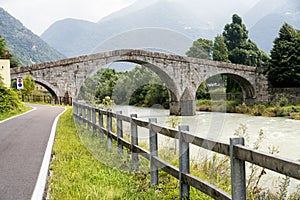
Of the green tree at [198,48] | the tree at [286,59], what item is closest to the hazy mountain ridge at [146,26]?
the green tree at [198,48]

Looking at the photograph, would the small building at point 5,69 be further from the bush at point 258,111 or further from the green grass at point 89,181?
the green grass at point 89,181

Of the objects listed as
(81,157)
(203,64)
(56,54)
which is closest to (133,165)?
(81,157)

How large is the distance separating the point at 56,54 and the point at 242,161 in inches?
6417

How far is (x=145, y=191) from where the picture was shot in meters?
4.75

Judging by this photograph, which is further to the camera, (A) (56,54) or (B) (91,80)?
(A) (56,54)

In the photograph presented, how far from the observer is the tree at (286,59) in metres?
32.1

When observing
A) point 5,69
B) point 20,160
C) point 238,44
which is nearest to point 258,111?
point 5,69

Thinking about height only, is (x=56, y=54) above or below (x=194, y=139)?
above

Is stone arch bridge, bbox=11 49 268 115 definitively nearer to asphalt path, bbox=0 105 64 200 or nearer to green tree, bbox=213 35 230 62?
green tree, bbox=213 35 230 62

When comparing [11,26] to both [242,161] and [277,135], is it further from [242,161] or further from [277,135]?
[242,161]

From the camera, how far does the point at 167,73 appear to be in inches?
1262

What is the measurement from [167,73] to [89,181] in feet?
89.8

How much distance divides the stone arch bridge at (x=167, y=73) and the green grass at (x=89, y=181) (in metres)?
18.0

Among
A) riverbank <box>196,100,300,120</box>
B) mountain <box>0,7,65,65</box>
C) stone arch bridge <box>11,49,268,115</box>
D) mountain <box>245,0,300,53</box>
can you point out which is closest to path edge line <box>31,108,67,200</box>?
stone arch bridge <box>11,49,268,115</box>
